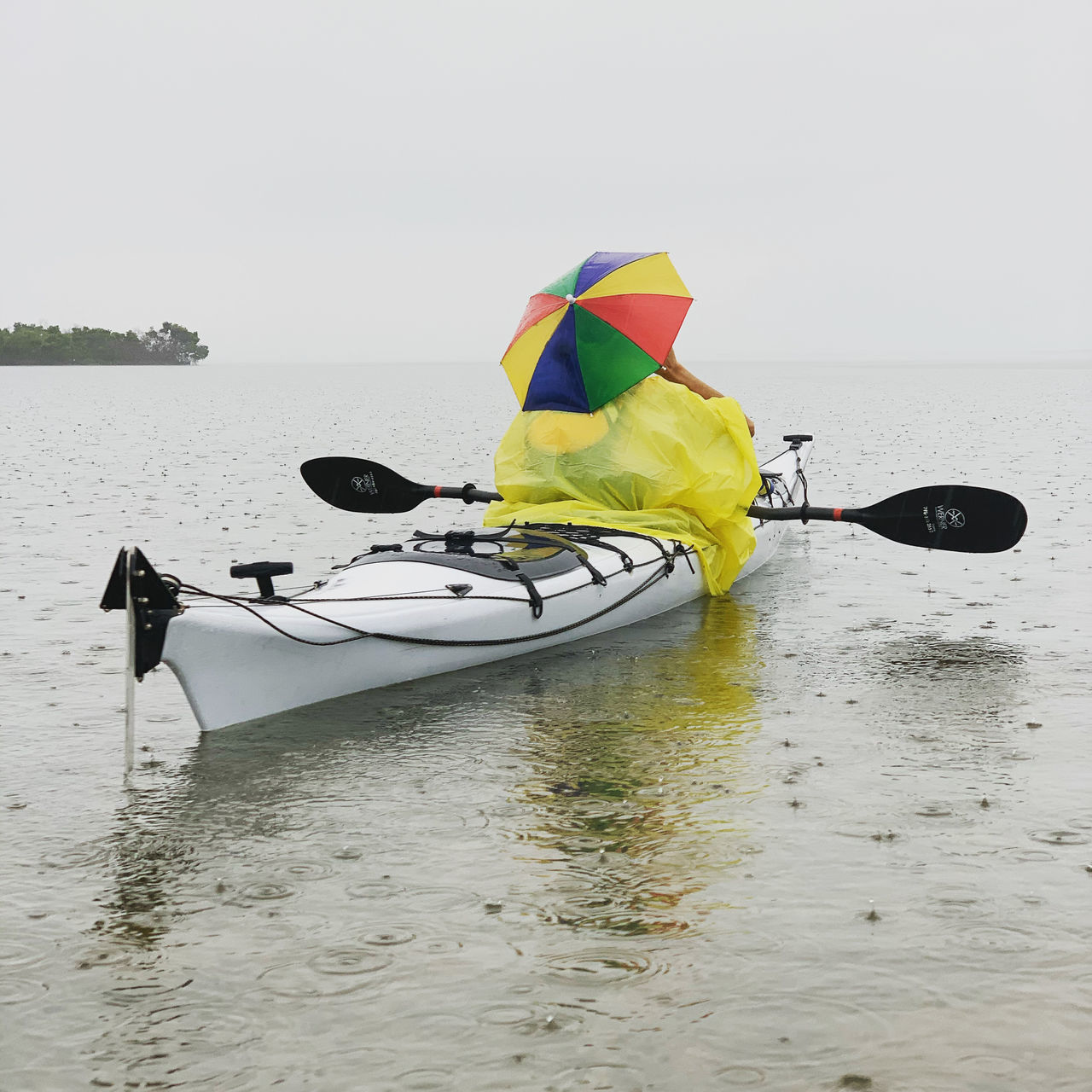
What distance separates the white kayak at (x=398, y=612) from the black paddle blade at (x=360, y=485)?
2.50 meters

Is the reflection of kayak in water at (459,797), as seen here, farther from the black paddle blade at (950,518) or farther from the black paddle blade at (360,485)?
the black paddle blade at (360,485)

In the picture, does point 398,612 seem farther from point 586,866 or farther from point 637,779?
point 586,866

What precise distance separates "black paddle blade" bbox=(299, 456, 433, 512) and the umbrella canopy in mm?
1743

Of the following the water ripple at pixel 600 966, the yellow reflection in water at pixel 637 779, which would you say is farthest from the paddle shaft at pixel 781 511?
the water ripple at pixel 600 966

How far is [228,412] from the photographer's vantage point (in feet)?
164

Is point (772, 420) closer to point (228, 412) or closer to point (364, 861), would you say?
point (228, 412)

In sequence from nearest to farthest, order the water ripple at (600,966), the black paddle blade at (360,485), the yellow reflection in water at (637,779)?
1. the water ripple at (600,966)
2. the yellow reflection in water at (637,779)
3. the black paddle blade at (360,485)

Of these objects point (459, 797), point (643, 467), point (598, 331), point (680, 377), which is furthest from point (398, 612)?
point (680, 377)

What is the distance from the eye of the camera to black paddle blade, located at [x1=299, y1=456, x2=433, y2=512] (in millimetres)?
11766

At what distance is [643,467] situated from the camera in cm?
1005

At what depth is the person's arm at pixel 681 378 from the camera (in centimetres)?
1076

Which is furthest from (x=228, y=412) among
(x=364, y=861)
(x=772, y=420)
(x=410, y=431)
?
(x=364, y=861)

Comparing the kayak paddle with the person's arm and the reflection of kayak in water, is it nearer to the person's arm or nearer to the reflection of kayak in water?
the person's arm

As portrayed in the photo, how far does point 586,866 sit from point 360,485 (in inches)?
289
